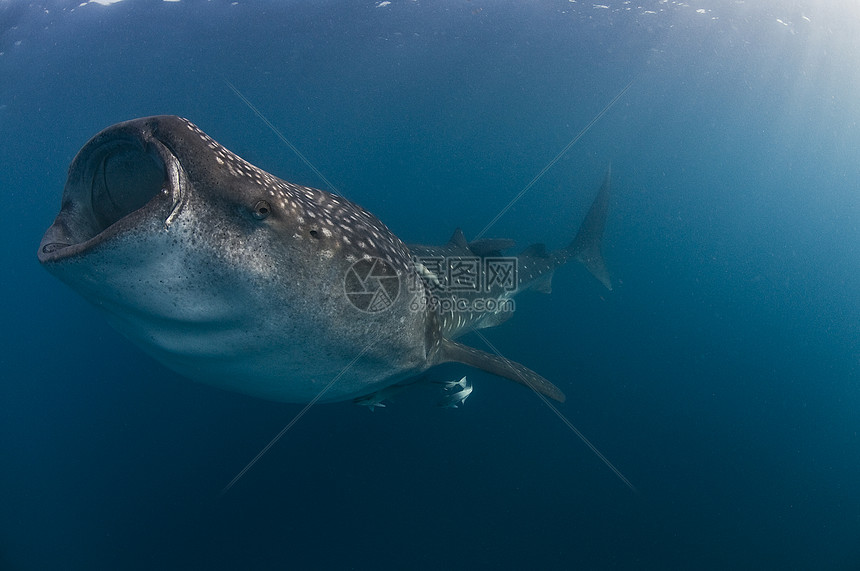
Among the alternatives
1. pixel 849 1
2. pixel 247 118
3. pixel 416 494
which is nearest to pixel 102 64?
pixel 247 118

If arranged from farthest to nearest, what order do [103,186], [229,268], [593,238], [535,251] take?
[593,238] → [535,251] → [103,186] → [229,268]

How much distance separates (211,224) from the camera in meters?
1.65

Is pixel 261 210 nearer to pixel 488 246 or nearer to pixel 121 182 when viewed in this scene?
pixel 121 182

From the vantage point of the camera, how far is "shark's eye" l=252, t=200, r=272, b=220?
180 centimetres

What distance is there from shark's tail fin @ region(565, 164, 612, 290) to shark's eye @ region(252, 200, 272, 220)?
845 centimetres

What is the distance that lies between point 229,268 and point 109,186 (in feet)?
2.79

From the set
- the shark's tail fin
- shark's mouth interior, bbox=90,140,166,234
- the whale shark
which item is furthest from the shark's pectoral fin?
the shark's tail fin

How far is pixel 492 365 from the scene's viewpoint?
157 inches

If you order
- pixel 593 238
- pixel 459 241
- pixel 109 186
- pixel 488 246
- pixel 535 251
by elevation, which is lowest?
pixel 593 238

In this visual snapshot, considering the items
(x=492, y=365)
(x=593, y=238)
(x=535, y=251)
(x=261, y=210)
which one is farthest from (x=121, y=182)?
(x=593, y=238)

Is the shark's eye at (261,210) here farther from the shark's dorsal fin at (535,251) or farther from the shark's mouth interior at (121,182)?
the shark's dorsal fin at (535,251)

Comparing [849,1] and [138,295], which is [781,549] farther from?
[849,1]

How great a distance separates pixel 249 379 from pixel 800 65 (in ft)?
160

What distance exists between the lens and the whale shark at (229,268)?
161cm
